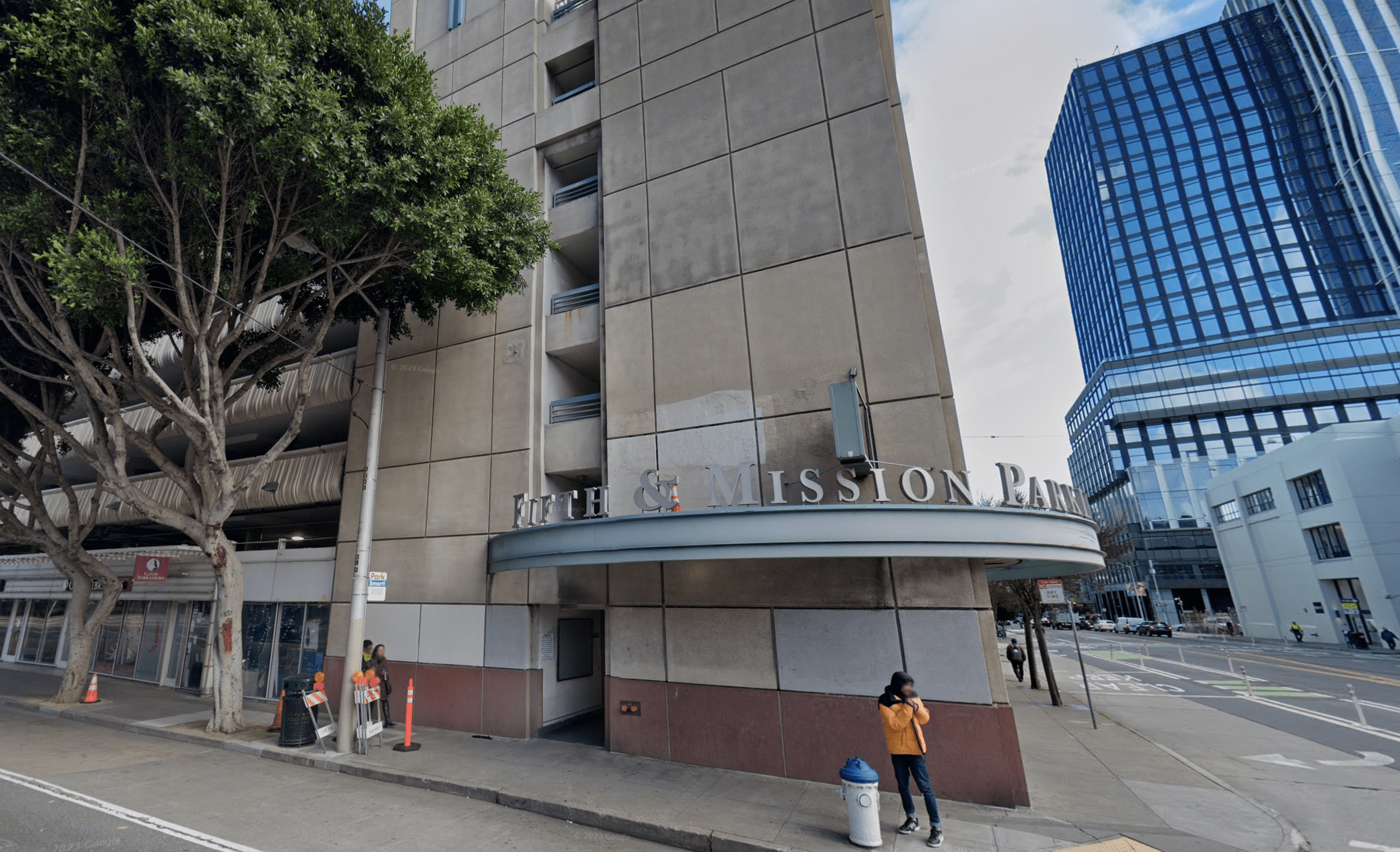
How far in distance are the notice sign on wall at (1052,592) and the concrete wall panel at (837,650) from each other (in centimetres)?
756

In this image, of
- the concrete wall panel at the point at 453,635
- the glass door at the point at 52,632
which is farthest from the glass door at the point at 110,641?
the concrete wall panel at the point at 453,635

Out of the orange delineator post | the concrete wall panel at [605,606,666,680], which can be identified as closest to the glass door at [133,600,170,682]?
the orange delineator post

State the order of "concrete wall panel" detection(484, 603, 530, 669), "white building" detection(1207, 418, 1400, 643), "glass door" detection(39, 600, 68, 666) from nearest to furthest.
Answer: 1. "concrete wall panel" detection(484, 603, 530, 669)
2. "glass door" detection(39, 600, 68, 666)
3. "white building" detection(1207, 418, 1400, 643)

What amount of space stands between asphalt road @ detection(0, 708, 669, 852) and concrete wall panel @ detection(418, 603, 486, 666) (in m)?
3.17

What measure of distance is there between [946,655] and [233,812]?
994 cm

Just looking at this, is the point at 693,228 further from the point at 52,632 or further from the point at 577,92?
the point at 52,632

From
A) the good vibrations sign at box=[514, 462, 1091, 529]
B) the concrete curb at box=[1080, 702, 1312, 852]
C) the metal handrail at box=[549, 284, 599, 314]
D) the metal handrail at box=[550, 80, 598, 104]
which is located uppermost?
the metal handrail at box=[550, 80, 598, 104]

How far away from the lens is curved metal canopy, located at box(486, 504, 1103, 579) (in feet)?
24.7

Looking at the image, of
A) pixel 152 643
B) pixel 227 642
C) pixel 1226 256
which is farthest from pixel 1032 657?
pixel 1226 256

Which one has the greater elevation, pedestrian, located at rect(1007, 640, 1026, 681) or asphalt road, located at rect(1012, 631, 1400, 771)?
pedestrian, located at rect(1007, 640, 1026, 681)

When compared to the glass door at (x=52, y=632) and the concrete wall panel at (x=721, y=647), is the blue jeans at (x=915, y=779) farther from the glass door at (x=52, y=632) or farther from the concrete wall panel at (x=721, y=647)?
the glass door at (x=52, y=632)

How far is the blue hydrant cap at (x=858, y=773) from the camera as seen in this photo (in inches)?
256

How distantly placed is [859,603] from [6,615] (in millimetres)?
38746

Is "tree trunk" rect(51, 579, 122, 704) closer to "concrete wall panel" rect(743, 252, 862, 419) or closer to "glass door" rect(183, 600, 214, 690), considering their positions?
"glass door" rect(183, 600, 214, 690)
